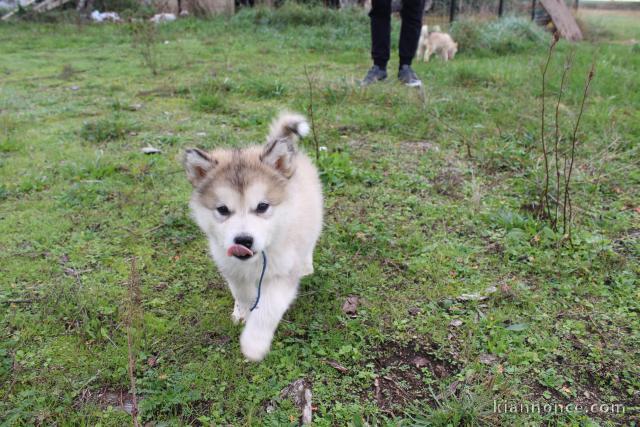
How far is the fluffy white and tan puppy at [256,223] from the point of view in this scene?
2.26 metres

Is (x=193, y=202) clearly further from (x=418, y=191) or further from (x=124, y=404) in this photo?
(x=418, y=191)

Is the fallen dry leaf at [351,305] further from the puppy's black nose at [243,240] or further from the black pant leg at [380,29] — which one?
Answer: the black pant leg at [380,29]

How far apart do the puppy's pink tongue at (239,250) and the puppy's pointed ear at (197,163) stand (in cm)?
54

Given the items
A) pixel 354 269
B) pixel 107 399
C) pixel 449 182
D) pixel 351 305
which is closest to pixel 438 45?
pixel 449 182

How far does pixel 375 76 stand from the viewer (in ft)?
21.2

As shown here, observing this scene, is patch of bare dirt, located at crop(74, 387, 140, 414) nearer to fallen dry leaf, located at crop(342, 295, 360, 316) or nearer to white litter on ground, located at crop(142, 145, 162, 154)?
fallen dry leaf, located at crop(342, 295, 360, 316)

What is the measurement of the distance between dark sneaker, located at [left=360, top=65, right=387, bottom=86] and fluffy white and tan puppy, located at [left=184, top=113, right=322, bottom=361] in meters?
4.07

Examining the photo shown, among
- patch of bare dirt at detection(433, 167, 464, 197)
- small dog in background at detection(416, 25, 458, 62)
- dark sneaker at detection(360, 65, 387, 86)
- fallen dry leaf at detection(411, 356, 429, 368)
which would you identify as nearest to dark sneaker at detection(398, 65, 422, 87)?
dark sneaker at detection(360, 65, 387, 86)

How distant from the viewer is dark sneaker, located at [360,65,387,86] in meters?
6.38

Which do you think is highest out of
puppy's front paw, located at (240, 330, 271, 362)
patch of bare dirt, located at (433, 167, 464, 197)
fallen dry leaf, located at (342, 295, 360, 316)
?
patch of bare dirt, located at (433, 167, 464, 197)

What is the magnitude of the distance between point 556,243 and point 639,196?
1.10 meters

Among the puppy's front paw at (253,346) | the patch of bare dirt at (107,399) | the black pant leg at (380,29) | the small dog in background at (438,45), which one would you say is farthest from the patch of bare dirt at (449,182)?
the small dog in background at (438,45)

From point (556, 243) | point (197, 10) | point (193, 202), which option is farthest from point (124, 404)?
point (197, 10)
